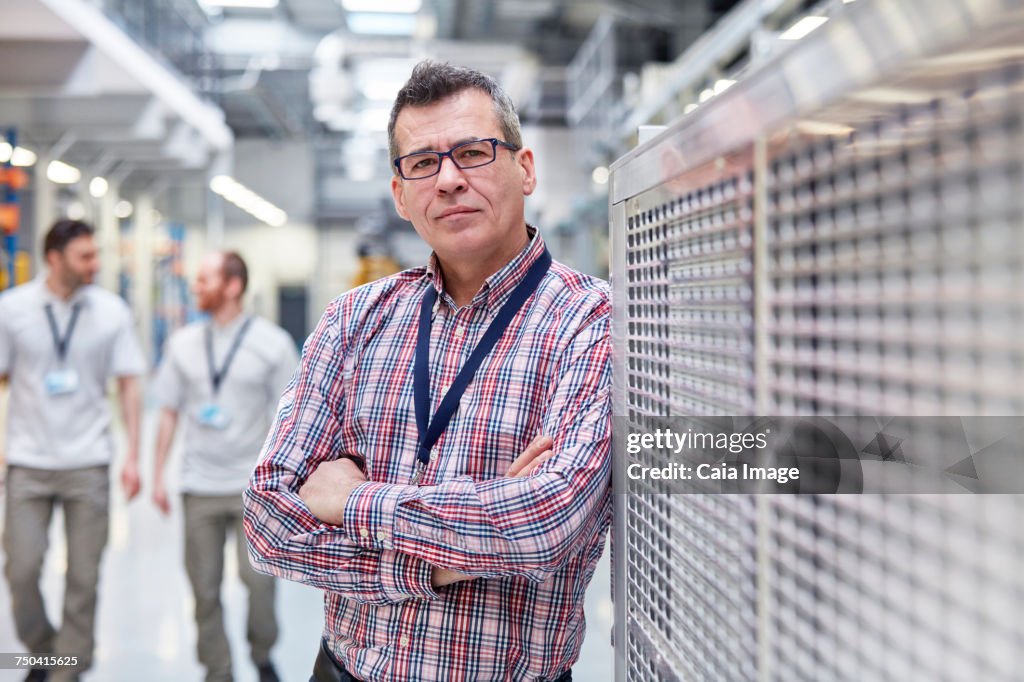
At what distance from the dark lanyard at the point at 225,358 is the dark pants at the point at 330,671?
8.63 ft

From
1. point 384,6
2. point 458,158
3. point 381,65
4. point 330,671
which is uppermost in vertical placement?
point 384,6

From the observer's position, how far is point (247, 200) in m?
21.0

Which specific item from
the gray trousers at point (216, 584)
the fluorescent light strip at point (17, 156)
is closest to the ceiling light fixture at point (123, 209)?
the fluorescent light strip at point (17, 156)

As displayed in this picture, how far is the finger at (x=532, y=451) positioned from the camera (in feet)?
4.44

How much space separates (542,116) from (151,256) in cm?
668

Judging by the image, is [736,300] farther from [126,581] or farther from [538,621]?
[126,581]

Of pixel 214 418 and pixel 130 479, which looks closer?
A: pixel 214 418

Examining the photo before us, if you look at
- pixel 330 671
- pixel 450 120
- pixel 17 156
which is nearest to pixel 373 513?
pixel 330 671

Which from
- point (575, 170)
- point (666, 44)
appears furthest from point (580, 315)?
point (575, 170)

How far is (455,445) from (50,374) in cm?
326

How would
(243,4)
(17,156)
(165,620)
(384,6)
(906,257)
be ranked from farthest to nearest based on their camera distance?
(243,4) → (384,6) → (17,156) → (165,620) → (906,257)

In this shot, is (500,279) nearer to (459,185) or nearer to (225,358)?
(459,185)

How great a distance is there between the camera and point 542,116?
12.9 meters

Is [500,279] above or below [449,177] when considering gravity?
below
